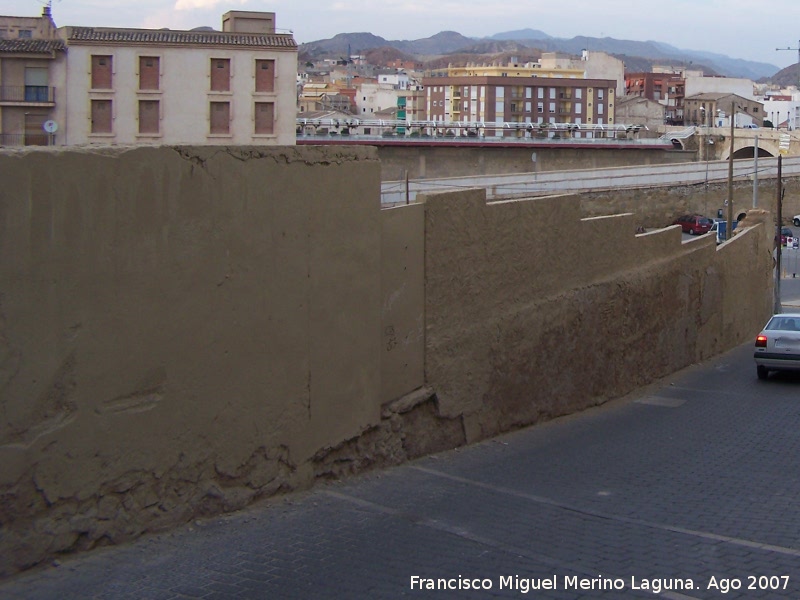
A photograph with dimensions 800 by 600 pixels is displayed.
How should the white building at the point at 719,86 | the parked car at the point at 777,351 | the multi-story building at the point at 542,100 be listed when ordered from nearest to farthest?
the parked car at the point at 777,351 < the multi-story building at the point at 542,100 < the white building at the point at 719,86

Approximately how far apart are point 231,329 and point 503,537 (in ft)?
8.34

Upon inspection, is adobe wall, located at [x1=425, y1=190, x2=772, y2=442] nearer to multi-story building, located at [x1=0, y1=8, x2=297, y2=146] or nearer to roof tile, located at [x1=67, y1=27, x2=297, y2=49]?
multi-story building, located at [x1=0, y1=8, x2=297, y2=146]

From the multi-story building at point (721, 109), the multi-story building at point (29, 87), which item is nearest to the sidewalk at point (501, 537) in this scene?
the multi-story building at point (29, 87)

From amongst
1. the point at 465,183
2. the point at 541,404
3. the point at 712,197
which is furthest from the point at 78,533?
the point at 712,197

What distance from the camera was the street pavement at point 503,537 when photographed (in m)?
6.51

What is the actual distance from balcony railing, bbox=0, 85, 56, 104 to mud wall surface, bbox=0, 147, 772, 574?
610 centimetres

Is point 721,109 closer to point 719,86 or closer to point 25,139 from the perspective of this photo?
point 719,86

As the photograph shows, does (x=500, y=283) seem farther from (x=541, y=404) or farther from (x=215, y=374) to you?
(x=215, y=374)

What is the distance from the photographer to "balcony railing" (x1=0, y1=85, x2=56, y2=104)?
1316 cm

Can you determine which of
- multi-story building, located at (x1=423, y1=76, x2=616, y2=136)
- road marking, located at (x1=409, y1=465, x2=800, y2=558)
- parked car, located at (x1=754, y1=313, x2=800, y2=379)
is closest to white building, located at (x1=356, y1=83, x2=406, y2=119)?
multi-story building, located at (x1=423, y1=76, x2=616, y2=136)

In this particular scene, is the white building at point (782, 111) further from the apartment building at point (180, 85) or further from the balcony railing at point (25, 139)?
the balcony railing at point (25, 139)

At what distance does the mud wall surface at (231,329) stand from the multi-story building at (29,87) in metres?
5.78

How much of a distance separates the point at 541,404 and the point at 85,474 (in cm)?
691

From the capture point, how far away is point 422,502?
8.52 m
